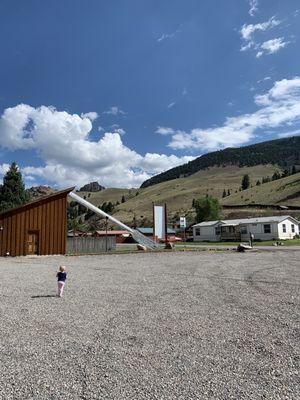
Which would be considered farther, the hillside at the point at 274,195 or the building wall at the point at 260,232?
the hillside at the point at 274,195

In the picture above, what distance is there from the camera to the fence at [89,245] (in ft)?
124

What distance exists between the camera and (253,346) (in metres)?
6.94

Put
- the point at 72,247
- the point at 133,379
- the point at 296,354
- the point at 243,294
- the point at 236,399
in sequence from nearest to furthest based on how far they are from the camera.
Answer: the point at 236,399 → the point at 133,379 → the point at 296,354 → the point at 243,294 → the point at 72,247

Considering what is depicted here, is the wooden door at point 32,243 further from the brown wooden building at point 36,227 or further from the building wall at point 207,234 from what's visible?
the building wall at point 207,234

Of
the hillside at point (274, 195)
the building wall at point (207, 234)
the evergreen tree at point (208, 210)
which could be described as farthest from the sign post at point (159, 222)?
the hillside at point (274, 195)

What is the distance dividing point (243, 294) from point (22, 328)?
6808mm

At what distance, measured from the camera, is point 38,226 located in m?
33.8

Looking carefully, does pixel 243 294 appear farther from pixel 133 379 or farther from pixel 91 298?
pixel 133 379

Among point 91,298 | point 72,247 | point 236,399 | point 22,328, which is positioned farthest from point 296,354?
point 72,247

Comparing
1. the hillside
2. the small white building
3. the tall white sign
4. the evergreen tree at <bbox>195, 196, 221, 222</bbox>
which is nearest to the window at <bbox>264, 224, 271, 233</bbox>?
the small white building

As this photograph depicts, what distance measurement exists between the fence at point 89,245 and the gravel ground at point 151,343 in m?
24.0

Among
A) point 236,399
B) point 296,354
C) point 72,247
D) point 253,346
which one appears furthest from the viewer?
point 72,247

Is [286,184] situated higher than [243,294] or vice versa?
[286,184]

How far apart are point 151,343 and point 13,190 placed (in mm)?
56746
